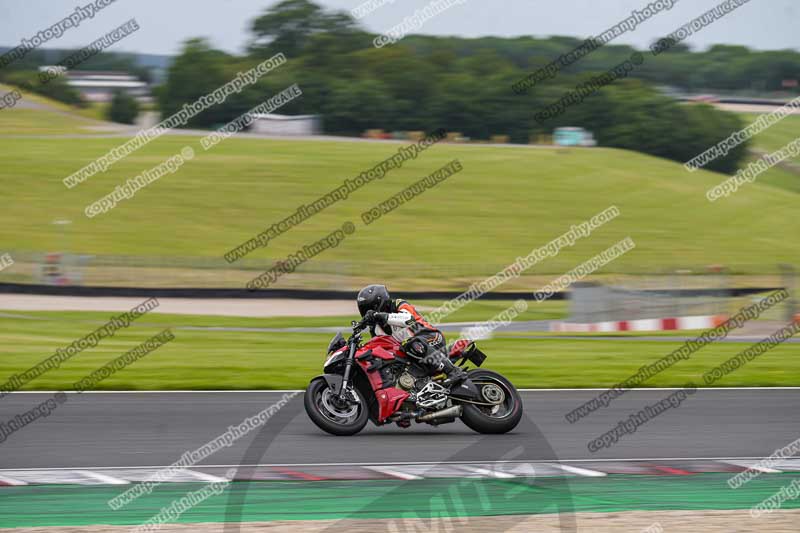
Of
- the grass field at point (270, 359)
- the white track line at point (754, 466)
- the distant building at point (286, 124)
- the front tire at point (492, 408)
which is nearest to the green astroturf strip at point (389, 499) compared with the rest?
the white track line at point (754, 466)

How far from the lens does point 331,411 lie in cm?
1041

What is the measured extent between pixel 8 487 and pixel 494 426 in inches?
182

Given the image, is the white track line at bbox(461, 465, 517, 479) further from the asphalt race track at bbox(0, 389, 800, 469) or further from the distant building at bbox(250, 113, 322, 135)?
the distant building at bbox(250, 113, 322, 135)

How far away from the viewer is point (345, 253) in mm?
47719

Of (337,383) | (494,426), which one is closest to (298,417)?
(337,383)

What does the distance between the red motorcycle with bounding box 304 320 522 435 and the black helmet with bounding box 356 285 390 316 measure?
0.18 metres

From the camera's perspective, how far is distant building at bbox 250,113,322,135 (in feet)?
254

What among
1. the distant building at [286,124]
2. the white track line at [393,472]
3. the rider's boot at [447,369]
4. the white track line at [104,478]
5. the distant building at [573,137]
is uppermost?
the white track line at [104,478]

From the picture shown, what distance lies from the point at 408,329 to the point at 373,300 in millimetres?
452

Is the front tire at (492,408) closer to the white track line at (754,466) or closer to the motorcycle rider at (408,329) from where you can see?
the motorcycle rider at (408,329)

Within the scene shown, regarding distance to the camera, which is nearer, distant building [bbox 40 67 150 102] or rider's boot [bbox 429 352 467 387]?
rider's boot [bbox 429 352 467 387]

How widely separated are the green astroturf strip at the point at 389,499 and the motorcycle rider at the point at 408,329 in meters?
2.11

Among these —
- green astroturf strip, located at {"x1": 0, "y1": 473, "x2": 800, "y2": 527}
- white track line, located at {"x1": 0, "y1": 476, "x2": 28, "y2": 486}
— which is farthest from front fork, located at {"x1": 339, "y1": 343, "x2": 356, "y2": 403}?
white track line, located at {"x1": 0, "y1": 476, "x2": 28, "y2": 486}

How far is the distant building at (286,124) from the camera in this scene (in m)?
77.3
